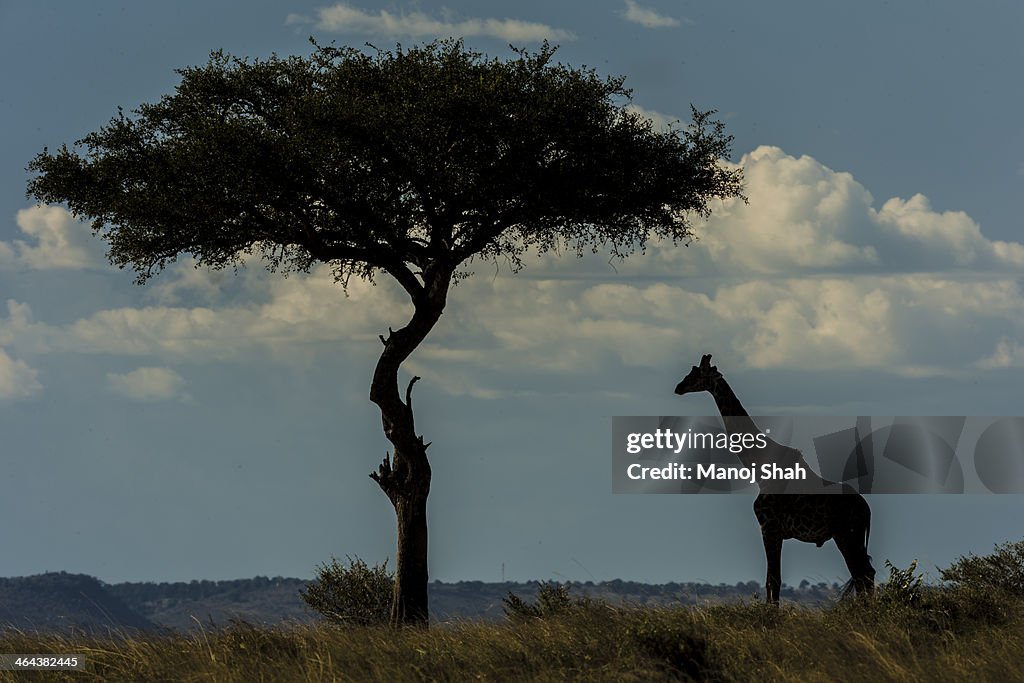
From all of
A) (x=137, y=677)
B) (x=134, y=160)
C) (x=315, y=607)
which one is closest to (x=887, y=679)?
(x=137, y=677)

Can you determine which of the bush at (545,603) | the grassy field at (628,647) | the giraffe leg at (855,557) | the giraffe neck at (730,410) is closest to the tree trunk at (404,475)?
the bush at (545,603)

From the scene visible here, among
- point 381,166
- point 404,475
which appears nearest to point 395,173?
point 381,166

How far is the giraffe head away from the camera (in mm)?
25516

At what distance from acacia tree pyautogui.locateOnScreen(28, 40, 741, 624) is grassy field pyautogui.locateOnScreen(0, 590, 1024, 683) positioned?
620 cm

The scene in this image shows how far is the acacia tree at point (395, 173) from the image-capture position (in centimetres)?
2627

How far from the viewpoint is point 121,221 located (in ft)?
94.2

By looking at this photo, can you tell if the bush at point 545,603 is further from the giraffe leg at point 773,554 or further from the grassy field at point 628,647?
the giraffe leg at point 773,554

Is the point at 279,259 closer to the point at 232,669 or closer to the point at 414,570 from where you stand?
the point at 414,570

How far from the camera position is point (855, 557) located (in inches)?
970

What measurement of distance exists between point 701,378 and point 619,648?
909 centimetres

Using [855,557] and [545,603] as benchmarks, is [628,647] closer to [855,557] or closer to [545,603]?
[545,603]

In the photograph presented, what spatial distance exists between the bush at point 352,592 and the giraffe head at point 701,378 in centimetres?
1007

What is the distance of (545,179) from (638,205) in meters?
2.92

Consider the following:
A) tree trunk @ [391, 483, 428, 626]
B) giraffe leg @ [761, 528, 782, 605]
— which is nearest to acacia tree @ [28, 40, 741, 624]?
tree trunk @ [391, 483, 428, 626]
